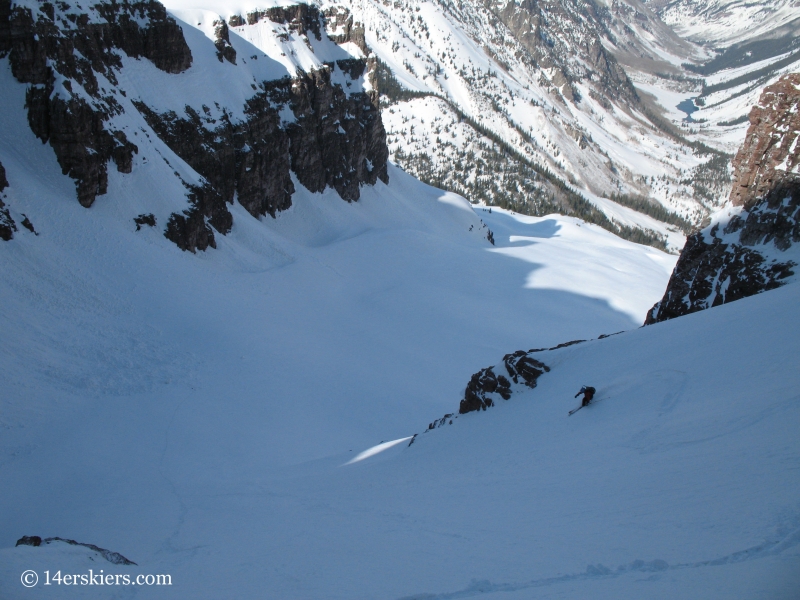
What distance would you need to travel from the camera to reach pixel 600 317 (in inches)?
1518

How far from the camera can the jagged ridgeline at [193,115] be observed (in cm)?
3067

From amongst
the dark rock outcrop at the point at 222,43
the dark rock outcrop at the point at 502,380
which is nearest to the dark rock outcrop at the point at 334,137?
the dark rock outcrop at the point at 222,43

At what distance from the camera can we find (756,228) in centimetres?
1927

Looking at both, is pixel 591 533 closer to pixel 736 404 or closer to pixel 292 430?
pixel 736 404

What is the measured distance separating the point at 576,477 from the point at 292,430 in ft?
47.7

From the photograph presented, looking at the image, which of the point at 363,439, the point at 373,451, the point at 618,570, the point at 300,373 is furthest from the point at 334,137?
the point at 618,570

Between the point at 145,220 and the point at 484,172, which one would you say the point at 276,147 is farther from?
the point at 484,172

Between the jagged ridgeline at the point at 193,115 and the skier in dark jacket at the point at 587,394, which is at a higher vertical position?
the jagged ridgeline at the point at 193,115

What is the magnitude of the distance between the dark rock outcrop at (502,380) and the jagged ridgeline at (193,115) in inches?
920

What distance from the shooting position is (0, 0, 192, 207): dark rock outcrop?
1198 inches

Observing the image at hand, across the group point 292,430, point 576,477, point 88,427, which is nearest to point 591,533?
point 576,477

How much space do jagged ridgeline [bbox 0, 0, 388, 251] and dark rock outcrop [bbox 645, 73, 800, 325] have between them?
28744mm

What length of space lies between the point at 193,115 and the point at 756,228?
40169mm

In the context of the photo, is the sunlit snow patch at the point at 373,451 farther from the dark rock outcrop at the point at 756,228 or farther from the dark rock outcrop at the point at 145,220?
the dark rock outcrop at the point at 145,220
